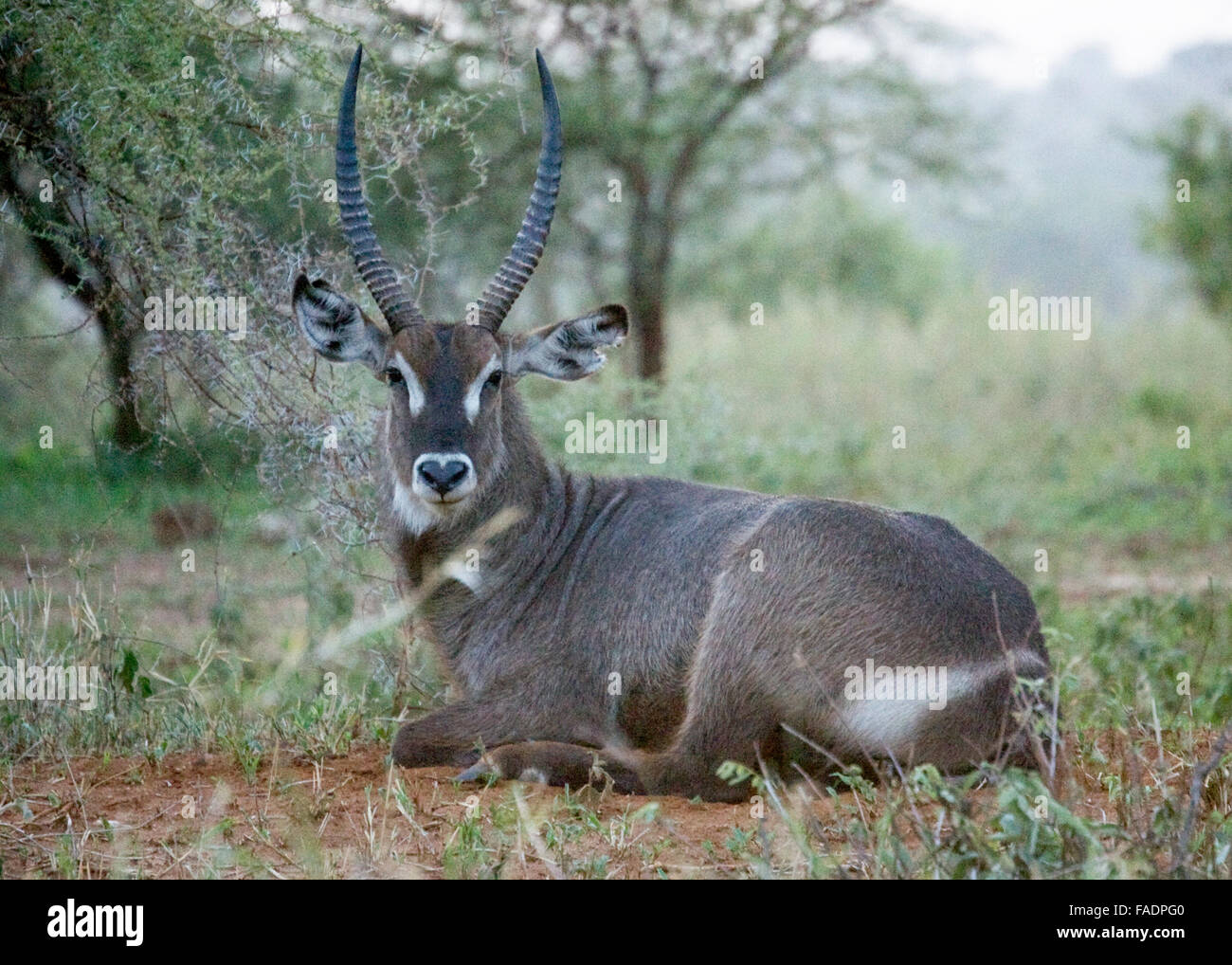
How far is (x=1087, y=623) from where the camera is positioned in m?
7.49

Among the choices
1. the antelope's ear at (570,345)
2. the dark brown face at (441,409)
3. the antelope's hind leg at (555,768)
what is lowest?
the antelope's hind leg at (555,768)

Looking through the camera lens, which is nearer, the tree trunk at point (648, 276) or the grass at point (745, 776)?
the grass at point (745, 776)

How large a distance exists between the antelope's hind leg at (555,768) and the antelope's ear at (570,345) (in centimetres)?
145

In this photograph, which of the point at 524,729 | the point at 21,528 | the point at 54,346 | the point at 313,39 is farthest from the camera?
the point at 54,346

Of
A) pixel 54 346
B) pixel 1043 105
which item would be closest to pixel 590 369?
pixel 54 346

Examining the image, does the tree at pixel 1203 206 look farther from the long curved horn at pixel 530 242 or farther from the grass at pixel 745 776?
the long curved horn at pixel 530 242

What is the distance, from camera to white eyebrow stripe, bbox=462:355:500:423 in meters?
5.20

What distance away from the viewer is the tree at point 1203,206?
15992mm

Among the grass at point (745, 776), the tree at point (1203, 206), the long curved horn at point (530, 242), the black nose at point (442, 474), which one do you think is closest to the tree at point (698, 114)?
the grass at point (745, 776)

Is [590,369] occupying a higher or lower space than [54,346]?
lower

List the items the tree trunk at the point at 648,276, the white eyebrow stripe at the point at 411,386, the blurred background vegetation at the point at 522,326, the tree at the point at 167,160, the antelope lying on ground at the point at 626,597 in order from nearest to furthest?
the antelope lying on ground at the point at 626,597 < the white eyebrow stripe at the point at 411,386 < the tree at the point at 167,160 < the blurred background vegetation at the point at 522,326 < the tree trunk at the point at 648,276

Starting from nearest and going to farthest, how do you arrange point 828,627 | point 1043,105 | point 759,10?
point 828,627, point 759,10, point 1043,105
